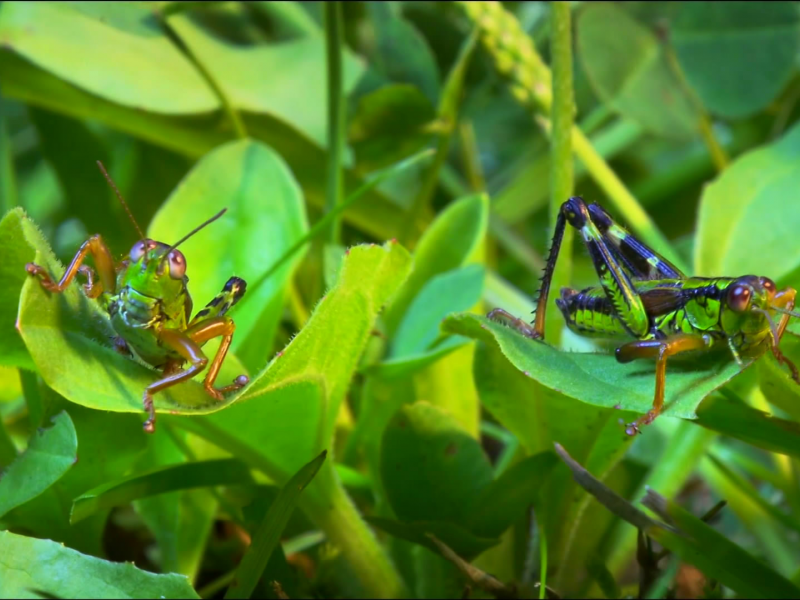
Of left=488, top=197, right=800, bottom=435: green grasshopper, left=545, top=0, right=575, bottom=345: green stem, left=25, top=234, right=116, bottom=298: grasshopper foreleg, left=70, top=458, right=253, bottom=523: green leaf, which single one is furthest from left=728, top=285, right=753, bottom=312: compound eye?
left=25, top=234, right=116, bottom=298: grasshopper foreleg

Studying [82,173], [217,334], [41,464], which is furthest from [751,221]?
[82,173]

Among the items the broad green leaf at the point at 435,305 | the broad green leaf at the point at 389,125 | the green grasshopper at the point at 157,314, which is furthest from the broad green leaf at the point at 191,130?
the green grasshopper at the point at 157,314

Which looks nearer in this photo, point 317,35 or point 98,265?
point 98,265

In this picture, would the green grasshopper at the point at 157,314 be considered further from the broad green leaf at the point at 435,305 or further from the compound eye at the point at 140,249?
the broad green leaf at the point at 435,305

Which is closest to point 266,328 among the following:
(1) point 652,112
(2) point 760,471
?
(2) point 760,471

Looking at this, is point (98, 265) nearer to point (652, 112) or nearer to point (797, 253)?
point (797, 253)

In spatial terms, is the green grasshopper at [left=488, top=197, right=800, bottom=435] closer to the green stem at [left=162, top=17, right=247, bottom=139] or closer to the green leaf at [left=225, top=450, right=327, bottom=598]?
the green leaf at [left=225, top=450, right=327, bottom=598]
